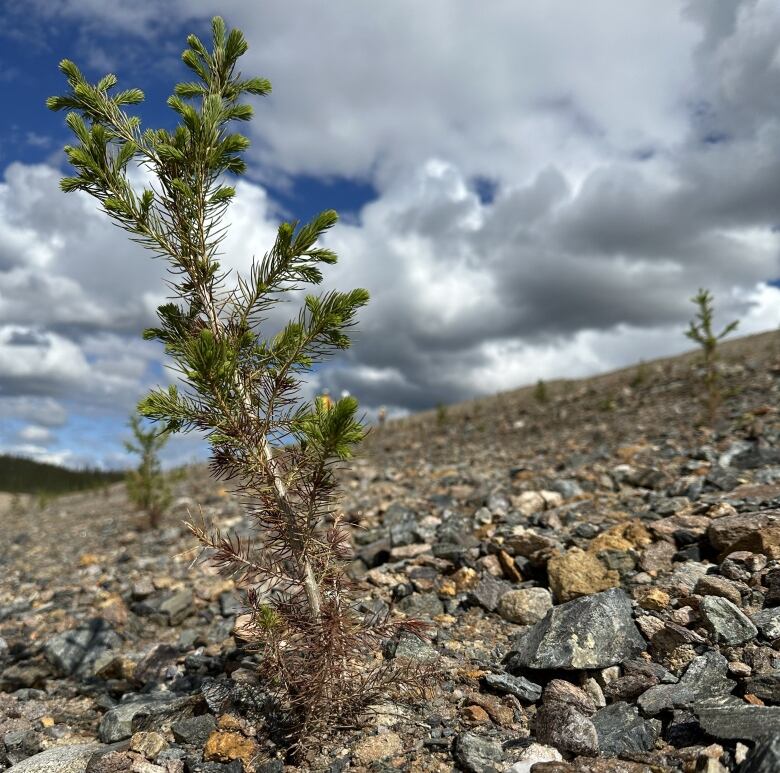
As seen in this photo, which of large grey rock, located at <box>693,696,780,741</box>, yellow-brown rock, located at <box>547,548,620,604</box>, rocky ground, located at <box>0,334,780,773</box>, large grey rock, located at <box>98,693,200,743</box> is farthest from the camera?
yellow-brown rock, located at <box>547,548,620,604</box>

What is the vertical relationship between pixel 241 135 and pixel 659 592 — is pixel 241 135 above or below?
above

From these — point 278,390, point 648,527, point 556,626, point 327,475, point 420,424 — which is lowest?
point 556,626

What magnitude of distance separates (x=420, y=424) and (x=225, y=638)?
19.1 meters

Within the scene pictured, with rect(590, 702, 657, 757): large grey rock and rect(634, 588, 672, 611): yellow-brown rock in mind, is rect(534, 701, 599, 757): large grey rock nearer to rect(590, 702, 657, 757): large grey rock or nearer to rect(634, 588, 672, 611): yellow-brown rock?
rect(590, 702, 657, 757): large grey rock

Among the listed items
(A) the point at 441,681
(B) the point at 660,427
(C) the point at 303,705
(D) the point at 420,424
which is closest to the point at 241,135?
(C) the point at 303,705

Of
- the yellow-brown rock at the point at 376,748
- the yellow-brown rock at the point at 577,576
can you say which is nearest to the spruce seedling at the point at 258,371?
the yellow-brown rock at the point at 376,748

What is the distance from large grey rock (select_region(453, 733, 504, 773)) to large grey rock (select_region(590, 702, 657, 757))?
0.58 metres

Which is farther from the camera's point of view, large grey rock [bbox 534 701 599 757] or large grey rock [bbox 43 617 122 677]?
large grey rock [bbox 43 617 122 677]

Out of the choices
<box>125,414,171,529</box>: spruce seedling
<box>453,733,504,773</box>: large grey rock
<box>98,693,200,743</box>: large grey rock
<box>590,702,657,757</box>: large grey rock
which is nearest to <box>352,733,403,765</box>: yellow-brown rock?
<box>453,733,504,773</box>: large grey rock

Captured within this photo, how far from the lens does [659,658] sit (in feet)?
13.1

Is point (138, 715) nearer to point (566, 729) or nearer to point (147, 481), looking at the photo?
point (566, 729)

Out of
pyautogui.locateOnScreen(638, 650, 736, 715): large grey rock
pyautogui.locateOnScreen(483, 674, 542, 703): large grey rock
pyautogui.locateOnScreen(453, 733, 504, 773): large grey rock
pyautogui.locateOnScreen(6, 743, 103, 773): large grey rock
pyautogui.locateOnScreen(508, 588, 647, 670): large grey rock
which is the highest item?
pyautogui.locateOnScreen(508, 588, 647, 670): large grey rock

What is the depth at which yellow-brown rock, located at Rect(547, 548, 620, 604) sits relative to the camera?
4.92m

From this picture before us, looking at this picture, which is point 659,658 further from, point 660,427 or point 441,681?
point 660,427
